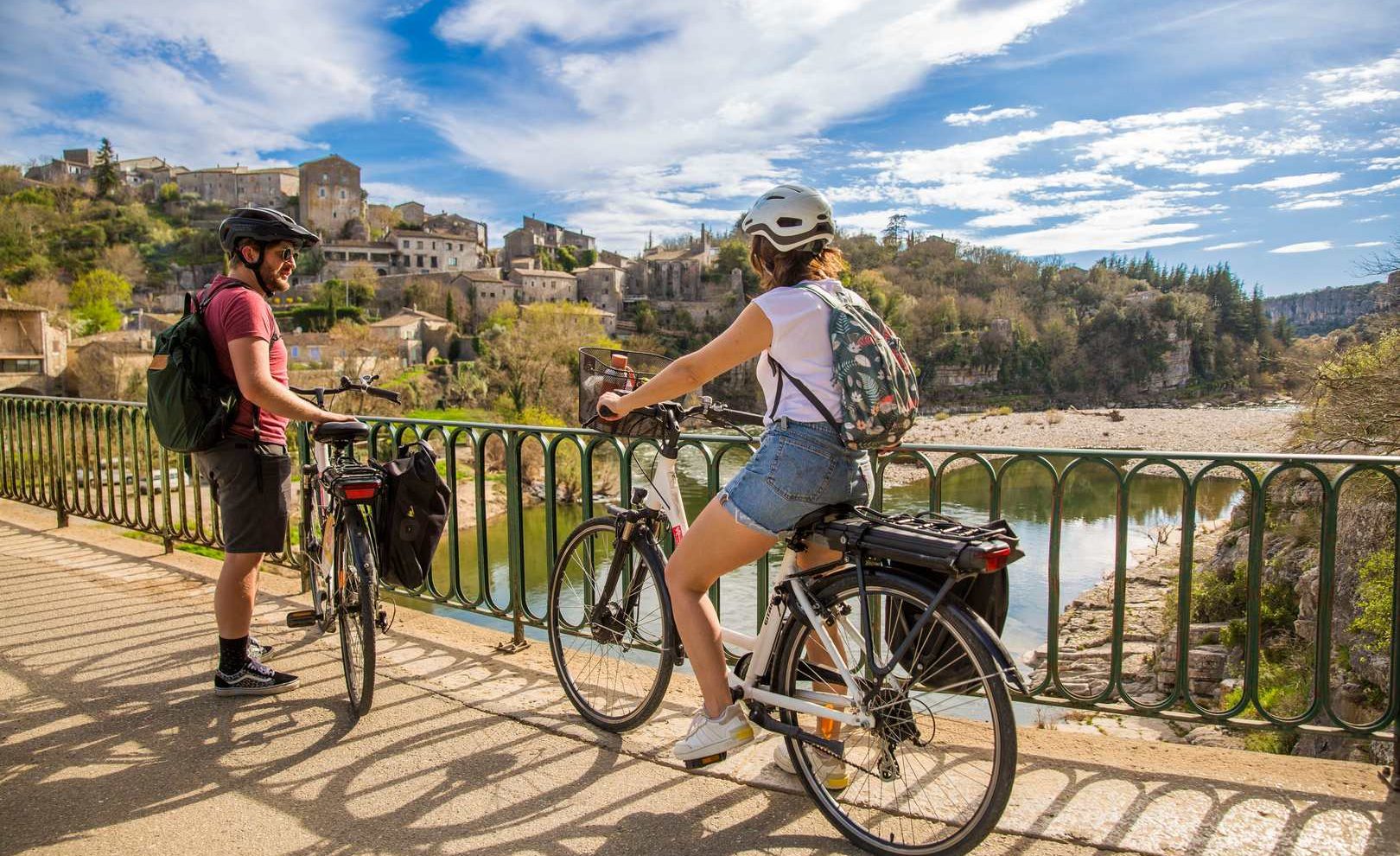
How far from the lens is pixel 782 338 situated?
2.45 metres

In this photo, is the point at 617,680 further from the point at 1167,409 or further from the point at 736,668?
the point at 1167,409

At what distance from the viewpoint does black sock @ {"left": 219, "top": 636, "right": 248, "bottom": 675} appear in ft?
11.9

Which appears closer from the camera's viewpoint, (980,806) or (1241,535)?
(980,806)

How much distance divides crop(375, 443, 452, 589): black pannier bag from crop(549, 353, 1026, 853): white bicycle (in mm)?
900

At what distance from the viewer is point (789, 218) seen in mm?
2514

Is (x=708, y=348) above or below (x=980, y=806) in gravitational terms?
above

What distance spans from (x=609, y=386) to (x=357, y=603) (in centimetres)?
139

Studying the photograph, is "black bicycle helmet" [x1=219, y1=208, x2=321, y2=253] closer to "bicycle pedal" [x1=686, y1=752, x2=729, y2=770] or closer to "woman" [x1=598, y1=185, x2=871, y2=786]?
"woman" [x1=598, y1=185, x2=871, y2=786]

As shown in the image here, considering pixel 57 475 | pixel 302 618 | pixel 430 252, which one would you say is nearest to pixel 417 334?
pixel 430 252

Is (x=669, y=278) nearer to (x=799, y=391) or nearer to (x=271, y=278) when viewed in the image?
(x=271, y=278)

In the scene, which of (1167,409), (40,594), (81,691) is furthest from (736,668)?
(1167,409)

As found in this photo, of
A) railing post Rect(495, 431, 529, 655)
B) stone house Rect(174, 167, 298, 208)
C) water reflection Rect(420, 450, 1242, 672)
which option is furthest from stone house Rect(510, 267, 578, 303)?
railing post Rect(495, 431, 529, 655)

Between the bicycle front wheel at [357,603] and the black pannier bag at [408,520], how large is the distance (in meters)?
0.09

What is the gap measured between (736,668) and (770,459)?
0.81 metres
